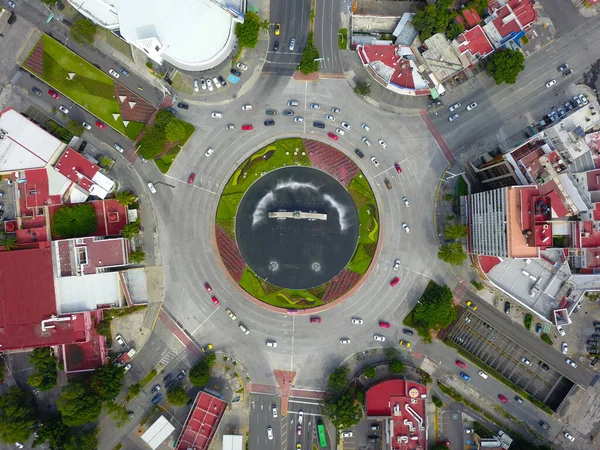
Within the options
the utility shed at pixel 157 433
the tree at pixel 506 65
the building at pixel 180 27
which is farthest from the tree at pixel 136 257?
the tree at pixel 506 65

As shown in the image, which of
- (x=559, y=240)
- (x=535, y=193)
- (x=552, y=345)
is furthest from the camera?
(x=552, y=345)

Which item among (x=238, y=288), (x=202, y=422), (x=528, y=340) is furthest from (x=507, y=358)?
(x=202, y=422)

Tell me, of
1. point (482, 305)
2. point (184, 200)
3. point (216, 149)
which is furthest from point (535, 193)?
point (184, 200)

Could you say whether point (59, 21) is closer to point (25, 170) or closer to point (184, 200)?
point (25, 170)

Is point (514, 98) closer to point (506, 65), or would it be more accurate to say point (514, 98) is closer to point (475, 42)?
point (506, 65)

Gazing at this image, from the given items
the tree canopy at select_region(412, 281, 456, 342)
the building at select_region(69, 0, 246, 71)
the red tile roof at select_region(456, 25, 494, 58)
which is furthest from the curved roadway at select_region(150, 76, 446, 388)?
the red tile roof at select_region(456, 25, 494, 58)

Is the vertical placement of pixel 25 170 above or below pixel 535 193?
above

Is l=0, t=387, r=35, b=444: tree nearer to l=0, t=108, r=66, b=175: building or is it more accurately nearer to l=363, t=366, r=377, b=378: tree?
l=0, t=108, r=66, b=175: building
